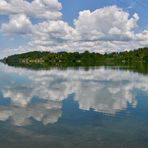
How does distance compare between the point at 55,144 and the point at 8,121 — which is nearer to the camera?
the point at 55,144

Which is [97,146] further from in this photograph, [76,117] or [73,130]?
[76,117]

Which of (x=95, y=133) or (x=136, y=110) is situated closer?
(x=95, y=133)

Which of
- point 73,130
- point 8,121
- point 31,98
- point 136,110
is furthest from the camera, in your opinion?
point 31,98

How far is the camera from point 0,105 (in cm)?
2923

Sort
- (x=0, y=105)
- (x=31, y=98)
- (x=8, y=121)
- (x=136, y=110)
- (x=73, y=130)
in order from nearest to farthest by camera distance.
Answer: (x=73, y=130) → (x=8, y=121) → (x=136, y=110) → (x=0, y=105) → (x=31, y=98)

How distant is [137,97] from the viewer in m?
33.8

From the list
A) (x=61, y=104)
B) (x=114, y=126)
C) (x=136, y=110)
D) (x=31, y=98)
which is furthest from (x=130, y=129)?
(x=31, y=98)

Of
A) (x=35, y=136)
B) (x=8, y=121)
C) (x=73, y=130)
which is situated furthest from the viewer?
(x=8, y=121)

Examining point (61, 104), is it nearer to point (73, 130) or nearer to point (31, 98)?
point (31, 98)

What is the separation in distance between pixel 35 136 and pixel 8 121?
457 cm

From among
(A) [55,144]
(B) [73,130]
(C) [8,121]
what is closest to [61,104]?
(C) [8,121]

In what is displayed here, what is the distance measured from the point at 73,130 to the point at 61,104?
999 cm

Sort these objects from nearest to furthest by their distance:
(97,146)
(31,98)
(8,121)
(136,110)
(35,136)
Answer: (97,146), (35,136), (8,121), (136,110), (31,98)

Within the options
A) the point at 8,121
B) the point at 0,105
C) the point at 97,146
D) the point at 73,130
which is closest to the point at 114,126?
the point at 73,130
